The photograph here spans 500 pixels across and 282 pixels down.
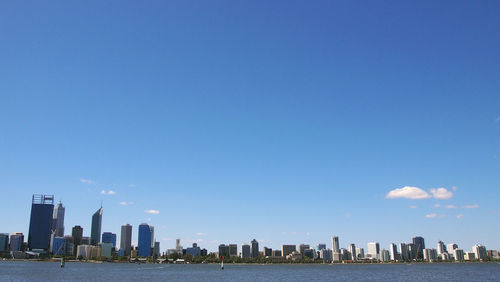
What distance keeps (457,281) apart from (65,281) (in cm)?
10987

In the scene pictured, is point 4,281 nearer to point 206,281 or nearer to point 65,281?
point 65,281

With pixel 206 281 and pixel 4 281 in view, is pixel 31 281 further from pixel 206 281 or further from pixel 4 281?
pixel 206 281

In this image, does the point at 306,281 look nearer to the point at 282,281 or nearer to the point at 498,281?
the point at 282,281

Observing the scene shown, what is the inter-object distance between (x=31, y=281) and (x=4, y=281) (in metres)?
6.04

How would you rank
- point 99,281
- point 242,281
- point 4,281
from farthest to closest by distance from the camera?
point 242,281 < point 99,281 < point 4,281

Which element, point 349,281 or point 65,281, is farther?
point 349,281

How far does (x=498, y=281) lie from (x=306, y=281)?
2138 inches

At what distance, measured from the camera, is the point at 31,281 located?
102812 mm

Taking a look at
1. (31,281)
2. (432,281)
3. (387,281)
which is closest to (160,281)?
(31,281)

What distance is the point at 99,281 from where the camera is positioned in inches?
4242

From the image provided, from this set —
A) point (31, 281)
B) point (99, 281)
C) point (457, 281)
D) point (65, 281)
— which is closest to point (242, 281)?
point (99, 281)

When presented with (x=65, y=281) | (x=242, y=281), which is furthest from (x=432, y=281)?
(x=65, y=281)

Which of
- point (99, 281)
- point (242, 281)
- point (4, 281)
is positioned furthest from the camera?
point (242, 281)

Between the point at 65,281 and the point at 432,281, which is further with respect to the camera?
the point at 432,281
